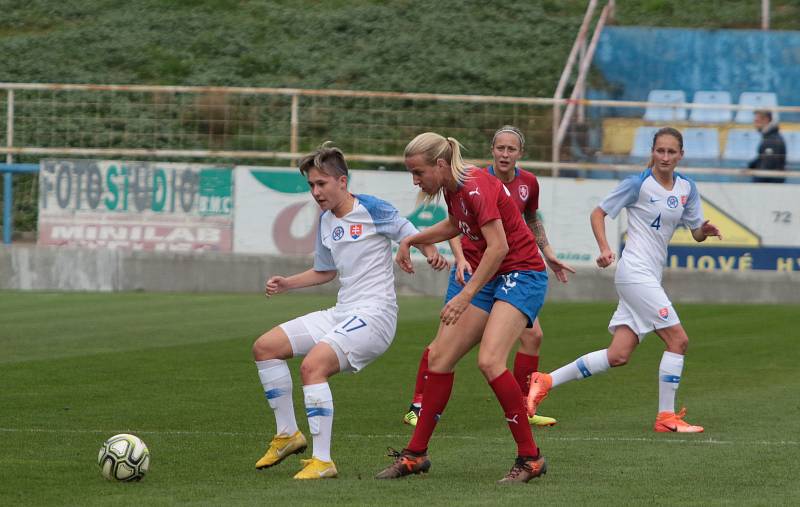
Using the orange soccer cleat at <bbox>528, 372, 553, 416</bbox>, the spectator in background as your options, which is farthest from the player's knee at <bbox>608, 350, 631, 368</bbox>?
the spectator in background

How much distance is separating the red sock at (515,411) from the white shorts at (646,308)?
9.42 feet

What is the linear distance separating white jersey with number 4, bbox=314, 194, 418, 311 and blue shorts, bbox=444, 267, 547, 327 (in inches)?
22.2

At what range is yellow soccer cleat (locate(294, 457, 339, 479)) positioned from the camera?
7.60 m

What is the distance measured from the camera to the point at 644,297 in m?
10.2

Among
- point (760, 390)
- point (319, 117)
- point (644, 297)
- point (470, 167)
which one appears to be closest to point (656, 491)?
point (470, 167)

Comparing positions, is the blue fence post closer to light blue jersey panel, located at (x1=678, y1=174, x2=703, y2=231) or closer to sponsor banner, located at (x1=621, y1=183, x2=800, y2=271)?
sponsor banner, located at (x1=621, y1=183, x2=800, y2=271)

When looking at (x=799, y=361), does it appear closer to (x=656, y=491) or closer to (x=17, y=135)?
(x=656, y=491)

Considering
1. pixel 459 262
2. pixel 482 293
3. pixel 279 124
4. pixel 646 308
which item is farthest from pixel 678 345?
pixel 279 124

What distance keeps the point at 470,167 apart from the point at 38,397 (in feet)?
15.5

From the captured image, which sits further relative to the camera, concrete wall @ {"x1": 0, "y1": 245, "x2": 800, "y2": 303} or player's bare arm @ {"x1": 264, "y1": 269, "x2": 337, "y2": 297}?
concrete wall @ {"x1": 0, "y1": 245, "x2": 800, "y2": 303}

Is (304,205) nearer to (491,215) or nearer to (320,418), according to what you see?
(320,418)

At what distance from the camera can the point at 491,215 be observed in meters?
7.37

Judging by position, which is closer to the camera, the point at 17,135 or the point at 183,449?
the point at 183,449

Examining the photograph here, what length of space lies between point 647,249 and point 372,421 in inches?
90.6
